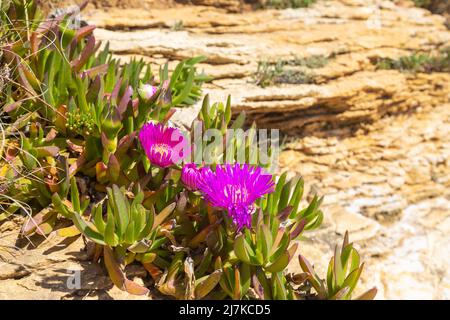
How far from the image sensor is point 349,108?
577cm

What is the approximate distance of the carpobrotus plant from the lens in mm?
2572

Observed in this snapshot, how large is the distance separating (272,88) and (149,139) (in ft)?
8.45

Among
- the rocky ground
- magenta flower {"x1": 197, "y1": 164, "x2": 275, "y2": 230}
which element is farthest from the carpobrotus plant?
the rocky ground

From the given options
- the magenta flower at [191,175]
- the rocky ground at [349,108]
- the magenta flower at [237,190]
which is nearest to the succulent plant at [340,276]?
the magenta flower at [237,190]

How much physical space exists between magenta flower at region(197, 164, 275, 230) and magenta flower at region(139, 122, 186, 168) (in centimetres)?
30

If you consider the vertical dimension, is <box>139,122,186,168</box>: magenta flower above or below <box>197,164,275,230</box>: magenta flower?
above

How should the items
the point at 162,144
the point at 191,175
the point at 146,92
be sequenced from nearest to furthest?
the point at 191,175 → the point at 162,144 → the point at 146,92

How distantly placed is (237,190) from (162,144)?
22.3 inches

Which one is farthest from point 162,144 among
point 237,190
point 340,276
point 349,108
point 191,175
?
point 349,108

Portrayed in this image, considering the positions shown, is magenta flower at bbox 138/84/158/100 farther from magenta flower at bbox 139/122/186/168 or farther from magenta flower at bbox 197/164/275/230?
magenta flower at bbox 197/164/275/230

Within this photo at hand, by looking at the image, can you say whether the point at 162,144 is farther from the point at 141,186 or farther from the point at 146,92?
the point at 146,92

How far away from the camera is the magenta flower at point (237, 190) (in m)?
2.54

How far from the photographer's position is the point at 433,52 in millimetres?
6758
